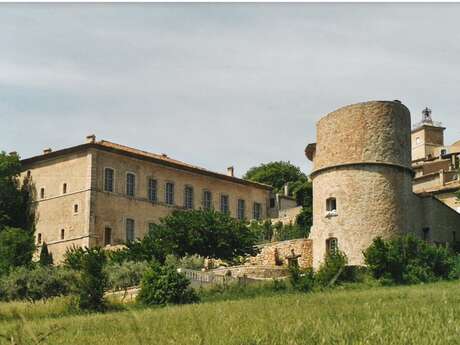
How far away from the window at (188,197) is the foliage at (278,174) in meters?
22.8

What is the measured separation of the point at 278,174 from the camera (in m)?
77.3

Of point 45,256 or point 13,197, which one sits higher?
point 13,197

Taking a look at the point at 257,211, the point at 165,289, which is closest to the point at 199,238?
the point at 165,289

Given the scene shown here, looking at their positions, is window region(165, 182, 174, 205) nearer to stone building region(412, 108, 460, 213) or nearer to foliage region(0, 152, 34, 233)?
foliage region(0, 152, 34, 233)

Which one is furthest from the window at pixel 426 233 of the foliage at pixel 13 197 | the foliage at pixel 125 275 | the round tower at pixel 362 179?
the foliage at pixel 13 197

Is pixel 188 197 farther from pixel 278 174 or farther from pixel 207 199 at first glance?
pixel 278 174

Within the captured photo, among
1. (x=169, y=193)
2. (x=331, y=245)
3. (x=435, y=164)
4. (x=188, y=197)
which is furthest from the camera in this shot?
(x=435, y=164)

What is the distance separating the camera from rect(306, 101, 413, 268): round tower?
33.6m

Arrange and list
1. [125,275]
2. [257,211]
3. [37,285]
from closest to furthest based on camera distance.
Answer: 1. [37,285]
2. [125,275]
3. [257,211]

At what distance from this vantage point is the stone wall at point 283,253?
36312 millimetres

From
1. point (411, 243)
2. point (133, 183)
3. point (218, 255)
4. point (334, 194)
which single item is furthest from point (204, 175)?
point (411, 243)

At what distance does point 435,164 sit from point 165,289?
161 feet

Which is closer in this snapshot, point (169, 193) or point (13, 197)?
point (13, 197)

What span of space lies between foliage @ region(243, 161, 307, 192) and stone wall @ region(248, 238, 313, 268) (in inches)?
1462
